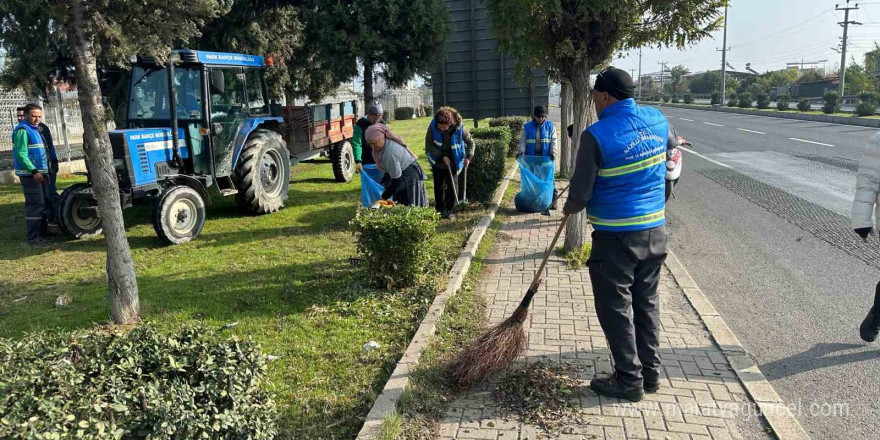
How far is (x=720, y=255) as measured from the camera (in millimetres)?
6688

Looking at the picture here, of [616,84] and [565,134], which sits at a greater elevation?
[616,84]

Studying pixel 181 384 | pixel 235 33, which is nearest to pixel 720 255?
pixel 181 384

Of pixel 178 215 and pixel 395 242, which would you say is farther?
pixel 178 215

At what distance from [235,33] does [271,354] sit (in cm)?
1084

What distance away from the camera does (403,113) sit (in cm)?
4138

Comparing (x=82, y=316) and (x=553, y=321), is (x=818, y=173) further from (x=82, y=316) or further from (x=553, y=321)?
(x=82, y=316)

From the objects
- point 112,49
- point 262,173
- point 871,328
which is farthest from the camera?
point 262,173

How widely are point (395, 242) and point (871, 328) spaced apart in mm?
3790

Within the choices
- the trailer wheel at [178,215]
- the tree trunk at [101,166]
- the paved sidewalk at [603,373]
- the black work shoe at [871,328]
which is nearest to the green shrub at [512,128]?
the trailer wheel at [178,215]

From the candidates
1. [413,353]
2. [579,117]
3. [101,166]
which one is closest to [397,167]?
[579,117]

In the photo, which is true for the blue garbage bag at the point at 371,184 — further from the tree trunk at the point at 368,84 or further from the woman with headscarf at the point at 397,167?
the tree trunk at the point at 368,84

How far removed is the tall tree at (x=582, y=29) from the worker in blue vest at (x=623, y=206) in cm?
235

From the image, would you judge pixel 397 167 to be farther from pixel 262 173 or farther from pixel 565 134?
pixel 565 134

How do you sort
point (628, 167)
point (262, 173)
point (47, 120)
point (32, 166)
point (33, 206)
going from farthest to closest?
point (47, 120)
point (262, 173)
point (33, 206)
point (32, 166)
point (628, 167)
